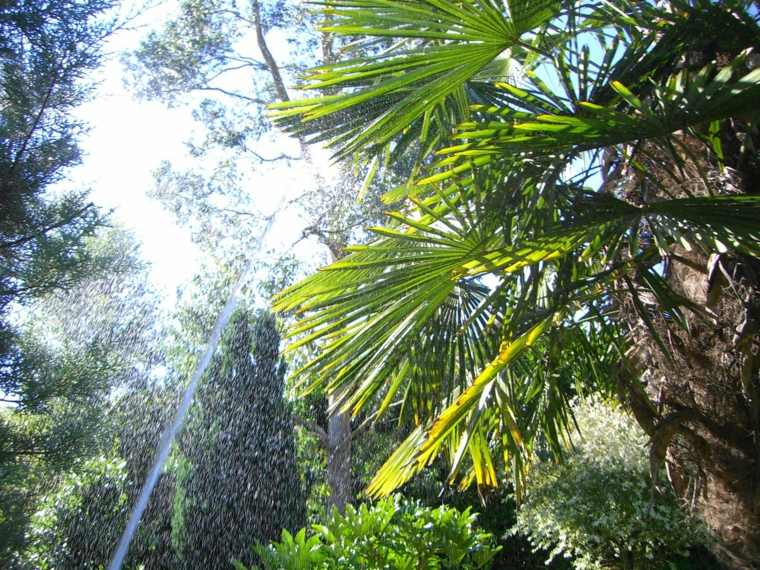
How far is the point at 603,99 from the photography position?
242cm

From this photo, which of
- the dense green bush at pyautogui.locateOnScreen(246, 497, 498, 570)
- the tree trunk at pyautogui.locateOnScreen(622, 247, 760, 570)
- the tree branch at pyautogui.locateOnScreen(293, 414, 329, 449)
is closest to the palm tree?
the tree trunk at pyautogui.locateOnScreen(622, 247, 760, 570)

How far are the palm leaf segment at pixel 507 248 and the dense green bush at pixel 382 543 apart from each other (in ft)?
4.24

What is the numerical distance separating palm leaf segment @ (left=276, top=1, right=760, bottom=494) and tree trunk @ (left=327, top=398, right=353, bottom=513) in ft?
23.7

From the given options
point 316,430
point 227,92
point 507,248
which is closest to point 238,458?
point 316,430

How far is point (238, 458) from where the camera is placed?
8977mm

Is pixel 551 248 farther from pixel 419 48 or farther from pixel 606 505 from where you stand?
pixel 606 505

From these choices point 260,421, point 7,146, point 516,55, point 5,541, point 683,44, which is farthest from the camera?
point 260,421

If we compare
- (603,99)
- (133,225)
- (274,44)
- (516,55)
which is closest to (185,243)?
(133,225)

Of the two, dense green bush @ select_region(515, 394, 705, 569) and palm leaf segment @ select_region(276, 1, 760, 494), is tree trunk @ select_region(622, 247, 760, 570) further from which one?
dense green bush @ select_region(515, 394, 705, 569)

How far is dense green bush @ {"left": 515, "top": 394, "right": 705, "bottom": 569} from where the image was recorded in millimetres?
7309

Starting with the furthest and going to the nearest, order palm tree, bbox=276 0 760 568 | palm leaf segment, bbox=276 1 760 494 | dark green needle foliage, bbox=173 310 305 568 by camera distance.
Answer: dark green needle foliage, bbox=173 310 305 568
palm tree, bbox=276 0 760 568
palm leaf segment, bbox=276 1 760 494

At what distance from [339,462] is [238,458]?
181 centimetres

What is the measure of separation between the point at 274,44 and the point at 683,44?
12009 mm

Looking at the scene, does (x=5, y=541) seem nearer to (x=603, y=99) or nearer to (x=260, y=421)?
(x=260, y=421)
